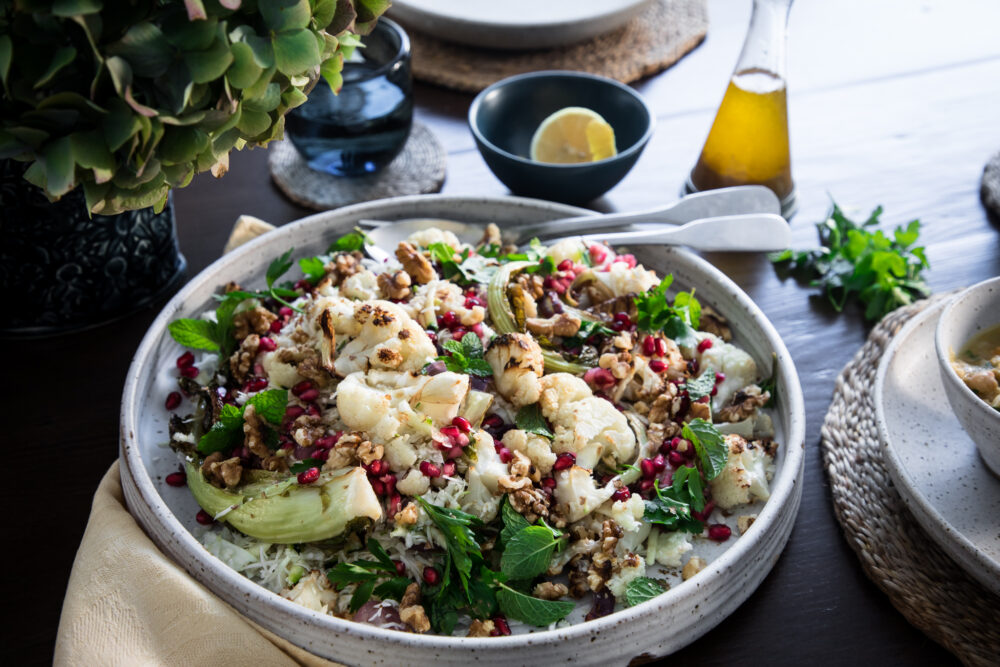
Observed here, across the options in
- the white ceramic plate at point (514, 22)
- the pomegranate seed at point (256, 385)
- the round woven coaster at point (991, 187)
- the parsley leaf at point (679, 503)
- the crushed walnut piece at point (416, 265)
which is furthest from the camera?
the white ceramic plate at point (514, 22)

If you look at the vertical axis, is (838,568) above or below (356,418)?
below

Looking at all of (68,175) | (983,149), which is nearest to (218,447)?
(68,175)

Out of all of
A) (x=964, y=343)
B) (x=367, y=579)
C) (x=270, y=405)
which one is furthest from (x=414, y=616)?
(x=964, y=343)

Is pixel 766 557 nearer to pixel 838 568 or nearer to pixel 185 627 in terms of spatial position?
pixel 838 568

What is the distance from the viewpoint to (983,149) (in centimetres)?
346

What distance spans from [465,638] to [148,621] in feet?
2.16

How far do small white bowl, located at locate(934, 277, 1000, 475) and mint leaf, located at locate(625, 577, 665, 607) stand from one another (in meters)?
0.80

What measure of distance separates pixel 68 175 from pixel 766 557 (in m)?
1.57

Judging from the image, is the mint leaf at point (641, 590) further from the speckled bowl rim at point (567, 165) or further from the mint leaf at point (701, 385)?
the speckled bowl rim at point (567, 165)

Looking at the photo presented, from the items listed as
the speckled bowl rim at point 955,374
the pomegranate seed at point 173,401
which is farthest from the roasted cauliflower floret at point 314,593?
the speckled bowl rim at point 955,374

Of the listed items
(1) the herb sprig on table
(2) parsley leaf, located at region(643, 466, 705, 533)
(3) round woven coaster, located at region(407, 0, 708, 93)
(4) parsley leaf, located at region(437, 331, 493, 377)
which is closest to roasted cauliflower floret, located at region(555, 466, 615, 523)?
(2) parsley leaf, located at region(643, 466, 705, 533)

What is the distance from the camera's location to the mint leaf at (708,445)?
194cm

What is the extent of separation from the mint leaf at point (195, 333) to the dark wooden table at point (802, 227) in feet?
1.22

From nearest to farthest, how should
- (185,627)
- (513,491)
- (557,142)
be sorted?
(185,627) < (513,491) < (557,142)
